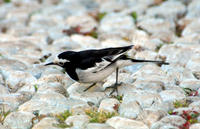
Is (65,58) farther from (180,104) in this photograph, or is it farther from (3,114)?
(180,104)

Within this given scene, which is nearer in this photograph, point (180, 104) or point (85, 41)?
point (180, 104)

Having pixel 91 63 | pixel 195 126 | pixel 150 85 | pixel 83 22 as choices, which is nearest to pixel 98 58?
pixel 91 63

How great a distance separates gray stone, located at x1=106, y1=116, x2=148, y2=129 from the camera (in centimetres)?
442

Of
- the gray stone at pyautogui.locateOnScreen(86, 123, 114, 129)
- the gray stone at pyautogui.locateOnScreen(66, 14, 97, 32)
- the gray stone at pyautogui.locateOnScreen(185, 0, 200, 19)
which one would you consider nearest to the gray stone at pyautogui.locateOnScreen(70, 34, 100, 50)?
the gray stone at pyautogui.locateOnScreen(66, 14, 97, 32)

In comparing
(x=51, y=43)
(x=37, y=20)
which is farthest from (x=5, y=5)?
(x=51, y=43)

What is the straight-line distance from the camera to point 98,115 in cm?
470

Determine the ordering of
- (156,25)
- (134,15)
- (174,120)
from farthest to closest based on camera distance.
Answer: (134,15) → (156,25) → (174,120)

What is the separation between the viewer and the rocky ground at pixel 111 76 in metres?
4.68

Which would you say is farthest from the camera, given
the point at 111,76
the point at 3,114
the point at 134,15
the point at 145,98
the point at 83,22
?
the point at 134,15

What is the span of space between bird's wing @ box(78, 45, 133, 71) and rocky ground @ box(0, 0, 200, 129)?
36 centimetres

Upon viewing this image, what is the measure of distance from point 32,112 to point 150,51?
111 inches

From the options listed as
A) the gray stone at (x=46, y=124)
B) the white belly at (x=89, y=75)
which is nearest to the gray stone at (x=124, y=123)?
the gray stone at (x=46, y=124)

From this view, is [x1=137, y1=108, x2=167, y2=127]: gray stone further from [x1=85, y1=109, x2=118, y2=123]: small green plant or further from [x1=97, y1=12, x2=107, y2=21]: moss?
[x1=97, y1=12, x2=107, y2=21]: moss

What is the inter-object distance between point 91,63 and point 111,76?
874mm
